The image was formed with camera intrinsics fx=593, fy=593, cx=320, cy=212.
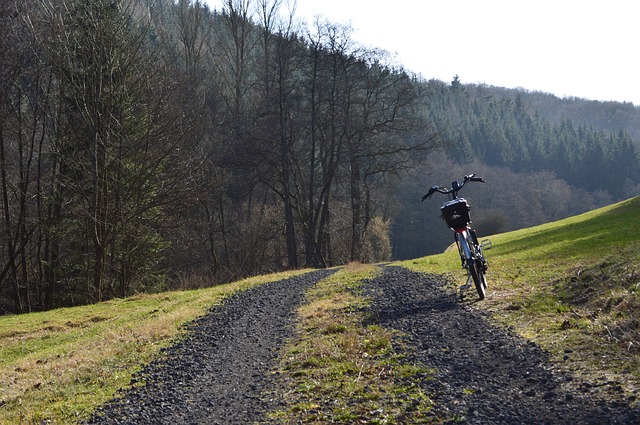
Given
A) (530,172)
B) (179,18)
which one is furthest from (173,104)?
(530,172)

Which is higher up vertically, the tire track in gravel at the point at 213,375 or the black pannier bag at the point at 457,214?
the black pannier bag at the point at 457,214

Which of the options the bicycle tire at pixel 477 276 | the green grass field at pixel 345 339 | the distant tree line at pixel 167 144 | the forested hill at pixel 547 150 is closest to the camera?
the green grass field at pixel 345 339

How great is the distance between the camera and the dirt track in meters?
5.23

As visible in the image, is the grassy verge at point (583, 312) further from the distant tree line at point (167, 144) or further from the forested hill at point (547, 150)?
the forested hill at point (547, 150)

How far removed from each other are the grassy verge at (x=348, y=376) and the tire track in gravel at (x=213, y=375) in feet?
1.14

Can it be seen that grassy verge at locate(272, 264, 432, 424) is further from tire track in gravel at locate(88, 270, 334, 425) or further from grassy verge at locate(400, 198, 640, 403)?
grassy verge at locate(400, 198, 640, 403)

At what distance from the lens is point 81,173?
24328mm

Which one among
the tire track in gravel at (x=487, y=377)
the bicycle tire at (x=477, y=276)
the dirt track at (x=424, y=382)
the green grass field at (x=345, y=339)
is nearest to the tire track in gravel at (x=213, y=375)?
the dirt track at (x=424, y=382)

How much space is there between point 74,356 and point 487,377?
295 inches

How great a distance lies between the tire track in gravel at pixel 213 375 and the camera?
618 centimetres

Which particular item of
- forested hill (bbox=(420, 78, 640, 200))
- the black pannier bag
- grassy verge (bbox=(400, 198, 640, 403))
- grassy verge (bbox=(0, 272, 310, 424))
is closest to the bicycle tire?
grassy verge (bbox=(400, 198, 640, 403))

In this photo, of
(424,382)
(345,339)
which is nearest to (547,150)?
(345,339)

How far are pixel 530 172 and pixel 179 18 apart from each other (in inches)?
3648

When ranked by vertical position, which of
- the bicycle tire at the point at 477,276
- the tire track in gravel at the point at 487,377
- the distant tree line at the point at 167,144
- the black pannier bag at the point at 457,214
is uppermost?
the distant tree line at the point at 167,144
